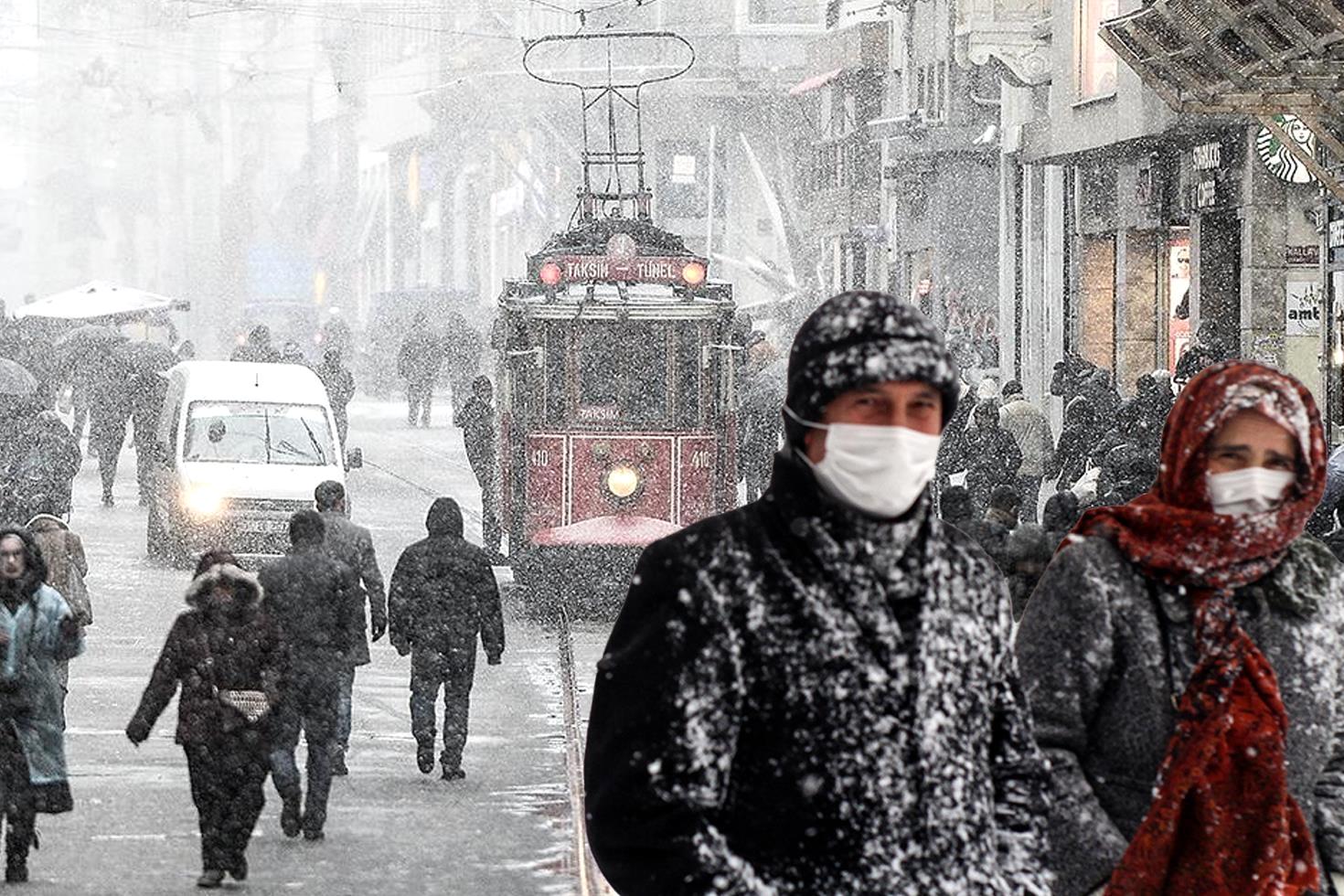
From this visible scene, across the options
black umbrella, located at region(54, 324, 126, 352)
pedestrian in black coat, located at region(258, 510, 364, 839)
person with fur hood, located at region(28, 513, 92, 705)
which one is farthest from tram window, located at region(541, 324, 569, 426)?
black umbrella, located at region(54, 324, 126, 352)

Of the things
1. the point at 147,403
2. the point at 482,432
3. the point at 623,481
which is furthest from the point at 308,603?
the point at 147,403

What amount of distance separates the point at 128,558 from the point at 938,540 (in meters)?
21.4

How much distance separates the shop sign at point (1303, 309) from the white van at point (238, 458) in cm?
891

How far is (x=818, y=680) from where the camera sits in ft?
11.9

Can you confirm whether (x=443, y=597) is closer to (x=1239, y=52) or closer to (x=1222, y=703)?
(x=1222, y=703)

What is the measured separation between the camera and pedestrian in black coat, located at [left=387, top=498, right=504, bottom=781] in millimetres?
13562

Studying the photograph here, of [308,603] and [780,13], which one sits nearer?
[308,603]

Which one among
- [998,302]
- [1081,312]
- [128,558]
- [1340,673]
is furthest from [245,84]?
[1340,673]

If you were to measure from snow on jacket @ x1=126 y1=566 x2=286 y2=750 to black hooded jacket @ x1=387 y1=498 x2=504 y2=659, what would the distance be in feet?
8.83

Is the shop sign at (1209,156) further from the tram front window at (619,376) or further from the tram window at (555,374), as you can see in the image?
the tram window at (555,374)

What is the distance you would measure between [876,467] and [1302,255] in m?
24.5

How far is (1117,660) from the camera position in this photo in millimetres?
4520

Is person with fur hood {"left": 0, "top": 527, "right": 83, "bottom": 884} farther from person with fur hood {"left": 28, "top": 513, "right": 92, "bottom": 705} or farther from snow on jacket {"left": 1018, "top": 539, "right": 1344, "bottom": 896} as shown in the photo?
snow on jacket {"left": 1018, "top": 539, "right": 1344, "bottom": 896}

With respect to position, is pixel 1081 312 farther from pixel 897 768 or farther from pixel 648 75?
pixel 897 768
